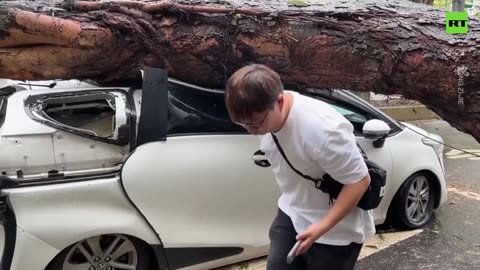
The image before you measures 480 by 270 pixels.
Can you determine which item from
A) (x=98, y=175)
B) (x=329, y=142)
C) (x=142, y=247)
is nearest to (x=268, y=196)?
(x=142, y=247)

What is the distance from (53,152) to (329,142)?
1650 millimetres

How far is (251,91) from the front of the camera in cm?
186

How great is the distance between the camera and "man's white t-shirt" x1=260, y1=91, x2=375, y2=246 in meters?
1.97

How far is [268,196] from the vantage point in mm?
3561

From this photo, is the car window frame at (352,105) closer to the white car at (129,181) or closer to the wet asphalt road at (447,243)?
the white car at (129,181)

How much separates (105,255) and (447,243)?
9.02 feet

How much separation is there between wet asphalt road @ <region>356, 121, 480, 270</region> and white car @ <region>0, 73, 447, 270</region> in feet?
3.55

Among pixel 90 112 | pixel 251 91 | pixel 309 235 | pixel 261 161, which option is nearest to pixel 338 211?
pixel 309 235

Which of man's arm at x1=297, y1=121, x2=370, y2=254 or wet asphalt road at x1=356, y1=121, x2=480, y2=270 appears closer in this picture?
man's arm at x1=297, y1=121, x2=370, y2=254

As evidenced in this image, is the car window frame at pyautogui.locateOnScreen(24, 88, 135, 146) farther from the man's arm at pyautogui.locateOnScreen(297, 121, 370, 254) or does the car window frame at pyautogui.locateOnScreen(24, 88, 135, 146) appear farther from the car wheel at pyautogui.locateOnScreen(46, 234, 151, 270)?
the man's arm at pyautogui.locateOnScreen(297, 121, 370, 254)

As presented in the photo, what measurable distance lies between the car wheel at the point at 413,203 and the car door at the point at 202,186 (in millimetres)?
1435

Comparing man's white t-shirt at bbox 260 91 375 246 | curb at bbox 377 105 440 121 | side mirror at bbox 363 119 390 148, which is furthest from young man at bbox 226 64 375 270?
curb at bbox 377 105 440 121

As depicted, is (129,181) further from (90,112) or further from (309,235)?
(309,235)

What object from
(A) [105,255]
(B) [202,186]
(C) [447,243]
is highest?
(B) [202,186]
